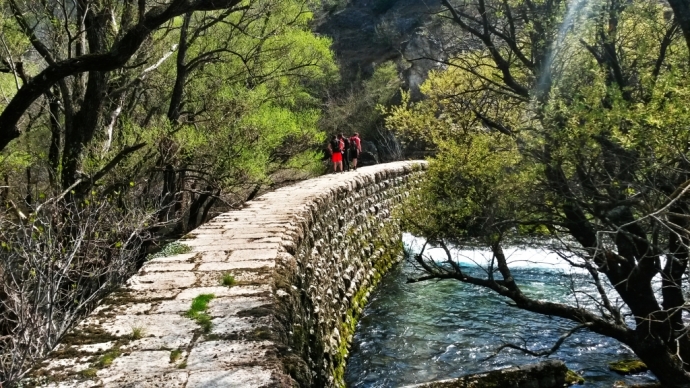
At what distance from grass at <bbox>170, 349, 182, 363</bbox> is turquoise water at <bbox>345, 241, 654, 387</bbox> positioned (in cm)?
437

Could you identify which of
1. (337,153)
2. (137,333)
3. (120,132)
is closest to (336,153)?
(337,153)

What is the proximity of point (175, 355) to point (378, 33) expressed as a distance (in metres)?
37.4

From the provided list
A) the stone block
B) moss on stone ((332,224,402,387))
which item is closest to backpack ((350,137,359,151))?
moss on stone ((332,224,402,387))

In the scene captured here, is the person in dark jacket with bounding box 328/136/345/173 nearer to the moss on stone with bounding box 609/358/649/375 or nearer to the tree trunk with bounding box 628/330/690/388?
the moss on stone with bounding box 609/358/649/375

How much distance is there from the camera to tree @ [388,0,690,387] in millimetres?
5246

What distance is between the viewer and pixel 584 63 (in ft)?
23.4

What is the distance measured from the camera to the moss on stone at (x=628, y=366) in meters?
7.17

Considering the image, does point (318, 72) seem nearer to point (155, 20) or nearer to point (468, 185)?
point (468, 185)

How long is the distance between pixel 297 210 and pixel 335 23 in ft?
123

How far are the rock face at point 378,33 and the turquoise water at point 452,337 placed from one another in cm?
2212

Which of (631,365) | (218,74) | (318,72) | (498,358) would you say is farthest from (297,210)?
(318,72)

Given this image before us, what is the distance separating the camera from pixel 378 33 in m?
37.8

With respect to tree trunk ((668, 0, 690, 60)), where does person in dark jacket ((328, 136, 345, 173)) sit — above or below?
below

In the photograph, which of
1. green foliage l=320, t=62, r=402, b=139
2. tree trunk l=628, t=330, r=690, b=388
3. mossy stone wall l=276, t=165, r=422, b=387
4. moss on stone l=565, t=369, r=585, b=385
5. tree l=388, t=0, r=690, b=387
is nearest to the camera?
mossy stone wall l=276, t=165, r=422, b=387
